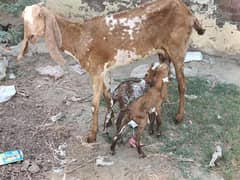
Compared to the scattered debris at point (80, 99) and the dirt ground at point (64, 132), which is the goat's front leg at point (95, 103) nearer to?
the dirt ground at point (64, 132)

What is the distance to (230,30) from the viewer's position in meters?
6.73

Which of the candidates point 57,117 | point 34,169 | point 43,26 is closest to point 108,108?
point 57,117

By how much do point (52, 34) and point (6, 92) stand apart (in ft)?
5.15

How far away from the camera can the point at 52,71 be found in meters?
6.37

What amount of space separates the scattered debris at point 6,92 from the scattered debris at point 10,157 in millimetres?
1081

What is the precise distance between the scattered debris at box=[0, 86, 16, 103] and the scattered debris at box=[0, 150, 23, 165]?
1.08 meters

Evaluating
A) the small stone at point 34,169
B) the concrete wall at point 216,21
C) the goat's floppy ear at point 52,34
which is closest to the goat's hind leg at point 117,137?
the small stone at point 34,169

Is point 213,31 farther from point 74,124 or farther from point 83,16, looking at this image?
point 74,124

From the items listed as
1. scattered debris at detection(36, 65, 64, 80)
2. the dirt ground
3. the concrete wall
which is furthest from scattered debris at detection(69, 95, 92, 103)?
the concrete wall

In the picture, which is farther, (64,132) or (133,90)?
(64,132)

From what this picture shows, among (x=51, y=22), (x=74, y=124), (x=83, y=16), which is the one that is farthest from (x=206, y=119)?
(x=83, y=16)

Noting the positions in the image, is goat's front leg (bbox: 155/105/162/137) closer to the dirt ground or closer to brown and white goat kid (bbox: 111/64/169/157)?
brown and white goat kid (bbox: 111/64/169/157)

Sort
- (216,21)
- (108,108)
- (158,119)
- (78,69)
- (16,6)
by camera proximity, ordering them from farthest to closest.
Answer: (16,6), (216,21), (78,69), (108,108), (158,119)

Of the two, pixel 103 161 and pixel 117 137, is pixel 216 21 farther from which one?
pixel 103 161
